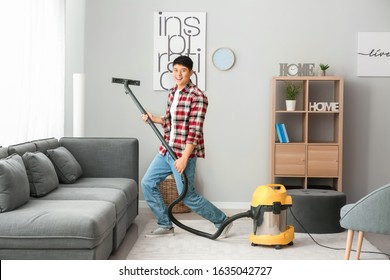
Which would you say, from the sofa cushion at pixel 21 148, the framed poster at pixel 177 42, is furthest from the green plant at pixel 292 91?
the sofa cushion at pixel 21 148

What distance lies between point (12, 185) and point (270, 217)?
5.80ft

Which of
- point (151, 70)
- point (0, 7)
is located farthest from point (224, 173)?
point (0, 7)

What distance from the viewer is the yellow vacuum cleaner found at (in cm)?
417

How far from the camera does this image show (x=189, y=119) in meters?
4.35

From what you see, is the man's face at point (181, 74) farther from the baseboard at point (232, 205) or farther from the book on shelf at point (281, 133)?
the baseboard at point (232, 205)

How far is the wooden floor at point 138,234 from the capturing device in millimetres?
4105

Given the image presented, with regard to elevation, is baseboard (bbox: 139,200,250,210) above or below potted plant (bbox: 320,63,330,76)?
below

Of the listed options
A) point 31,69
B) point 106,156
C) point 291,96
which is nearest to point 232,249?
point 106,156

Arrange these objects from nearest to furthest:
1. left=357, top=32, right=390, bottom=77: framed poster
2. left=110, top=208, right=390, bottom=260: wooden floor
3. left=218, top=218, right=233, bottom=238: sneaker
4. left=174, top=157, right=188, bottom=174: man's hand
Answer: left=110, top=208, right=390, bottom=260: wooden floor < left=174, top=157, right=188, bottom=174: man's hand < left=218, top=218, right=233, bottom=238: sneaker < left=357, top=32, right=390, bottom=77: framed poster

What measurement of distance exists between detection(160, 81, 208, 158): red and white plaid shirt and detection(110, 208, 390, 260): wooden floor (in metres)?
0.72

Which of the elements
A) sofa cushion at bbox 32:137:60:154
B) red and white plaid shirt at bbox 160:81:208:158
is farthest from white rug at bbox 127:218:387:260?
sofa cushion at bbox 32:137:60:154

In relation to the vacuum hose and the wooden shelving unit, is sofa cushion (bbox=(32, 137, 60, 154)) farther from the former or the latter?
the wooden shelving unit

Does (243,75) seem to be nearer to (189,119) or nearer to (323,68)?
(323,68)
